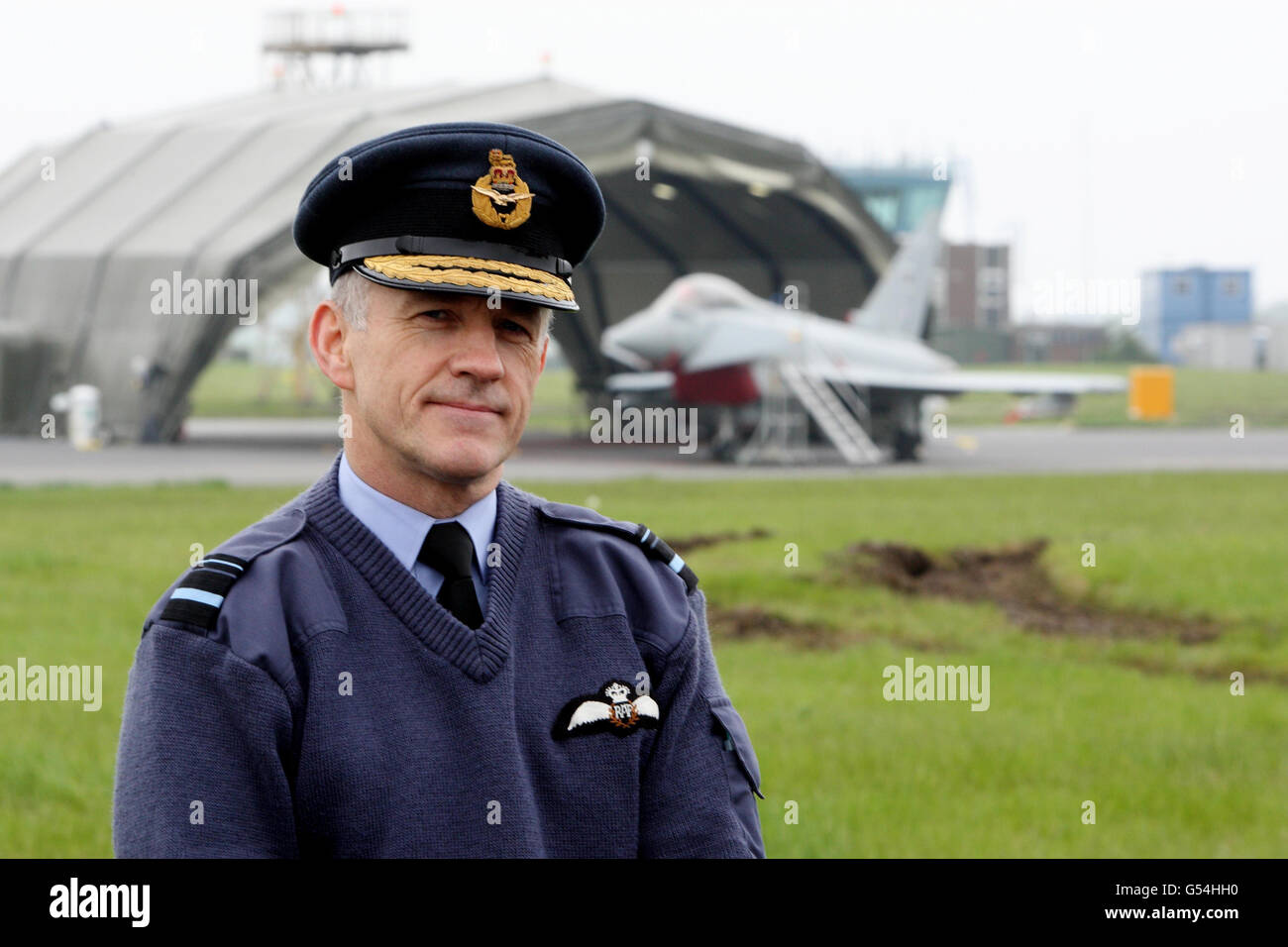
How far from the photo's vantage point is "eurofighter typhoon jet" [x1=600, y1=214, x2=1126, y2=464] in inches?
1156

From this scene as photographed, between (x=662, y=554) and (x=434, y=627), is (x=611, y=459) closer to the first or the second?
(x=662, y=554)

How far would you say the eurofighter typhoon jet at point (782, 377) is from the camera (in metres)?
29.4

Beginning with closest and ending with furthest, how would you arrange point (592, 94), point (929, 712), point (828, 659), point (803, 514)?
point (929, 712), point (828, 659), point (803, 514), point (592, 94)

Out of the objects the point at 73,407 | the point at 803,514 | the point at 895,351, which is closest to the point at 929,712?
the point at 803,514

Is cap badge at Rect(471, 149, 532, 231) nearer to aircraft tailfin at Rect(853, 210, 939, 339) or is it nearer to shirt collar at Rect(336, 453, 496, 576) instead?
shirt collar at Rect(336, 453, 496, 576)

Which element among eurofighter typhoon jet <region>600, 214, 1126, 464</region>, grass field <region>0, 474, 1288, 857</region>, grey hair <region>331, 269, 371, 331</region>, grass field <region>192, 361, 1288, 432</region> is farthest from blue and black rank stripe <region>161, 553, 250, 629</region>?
grass field <region>192, 361, 1288, 432</region>

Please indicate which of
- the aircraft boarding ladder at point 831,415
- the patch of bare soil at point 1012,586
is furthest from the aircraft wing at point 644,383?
the patch of bare soil at point 1012,586

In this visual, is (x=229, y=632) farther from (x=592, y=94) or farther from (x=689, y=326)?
(x=592, y=94)

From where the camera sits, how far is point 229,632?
2.08 meters

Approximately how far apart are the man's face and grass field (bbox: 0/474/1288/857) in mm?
3783

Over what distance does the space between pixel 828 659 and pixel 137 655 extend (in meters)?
7.74

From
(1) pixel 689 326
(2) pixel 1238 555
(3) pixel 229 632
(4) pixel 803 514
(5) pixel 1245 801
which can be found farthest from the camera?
(1) pixel 689 326

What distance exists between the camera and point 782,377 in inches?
1161
